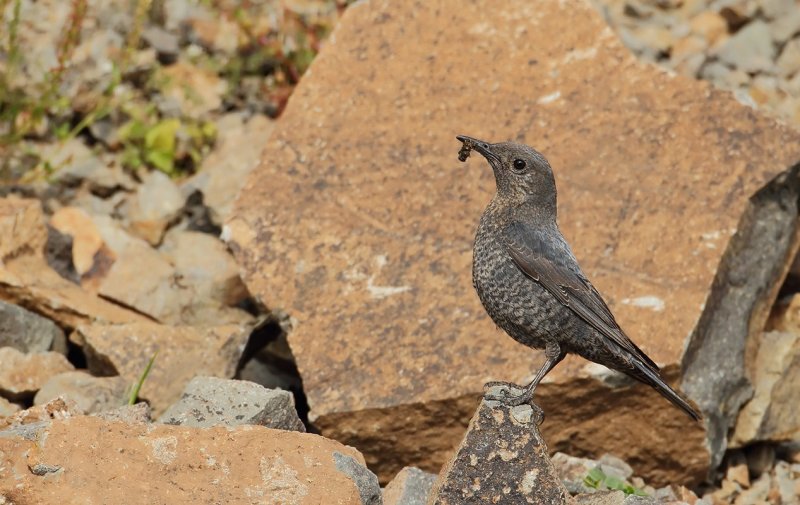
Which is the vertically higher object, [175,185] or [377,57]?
[377,57]

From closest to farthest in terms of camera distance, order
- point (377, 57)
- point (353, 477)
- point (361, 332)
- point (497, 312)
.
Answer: point (353, 477) → point (497, 312) → point (361, 332) → point (377, 57)

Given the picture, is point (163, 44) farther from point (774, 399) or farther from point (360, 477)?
point (360, 477)

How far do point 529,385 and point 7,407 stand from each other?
2.67m

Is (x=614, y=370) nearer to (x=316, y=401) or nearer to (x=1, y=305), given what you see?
(x=316, y=401)

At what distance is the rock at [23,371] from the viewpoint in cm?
655

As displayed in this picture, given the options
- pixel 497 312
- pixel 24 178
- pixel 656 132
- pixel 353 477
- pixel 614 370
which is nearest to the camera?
pixel 353 477

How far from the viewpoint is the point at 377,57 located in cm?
812

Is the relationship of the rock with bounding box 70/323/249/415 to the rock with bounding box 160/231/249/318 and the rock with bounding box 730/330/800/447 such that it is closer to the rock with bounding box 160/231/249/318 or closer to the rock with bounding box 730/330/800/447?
the rock with bounding box 160/231/249/318

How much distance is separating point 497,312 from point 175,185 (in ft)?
13.7

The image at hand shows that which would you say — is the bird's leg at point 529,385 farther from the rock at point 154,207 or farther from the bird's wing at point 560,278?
the rock at point 154,207

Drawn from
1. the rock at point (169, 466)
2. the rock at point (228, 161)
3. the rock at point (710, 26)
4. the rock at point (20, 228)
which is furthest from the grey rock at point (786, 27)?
the rock at point (169, 466)

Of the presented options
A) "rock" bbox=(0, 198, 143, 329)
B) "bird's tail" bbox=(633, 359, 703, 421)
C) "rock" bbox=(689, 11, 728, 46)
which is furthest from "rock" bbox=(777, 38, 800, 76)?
"rock" bbox=(0, 198, 143, 329)

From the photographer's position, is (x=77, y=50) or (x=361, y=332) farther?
(x=77, y=50)

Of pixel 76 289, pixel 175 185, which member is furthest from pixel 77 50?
pixel 76 289
